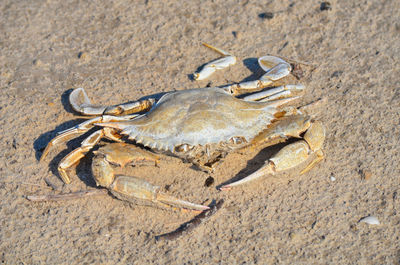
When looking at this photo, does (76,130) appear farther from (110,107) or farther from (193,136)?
(193,136)

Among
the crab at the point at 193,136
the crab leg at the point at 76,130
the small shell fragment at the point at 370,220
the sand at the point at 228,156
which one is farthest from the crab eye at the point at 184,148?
the small shell fragment at the point at 370,220

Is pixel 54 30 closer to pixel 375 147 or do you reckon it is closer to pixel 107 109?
pixel 107 109

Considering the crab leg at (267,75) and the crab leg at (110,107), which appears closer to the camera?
the crab leg at (110,107)

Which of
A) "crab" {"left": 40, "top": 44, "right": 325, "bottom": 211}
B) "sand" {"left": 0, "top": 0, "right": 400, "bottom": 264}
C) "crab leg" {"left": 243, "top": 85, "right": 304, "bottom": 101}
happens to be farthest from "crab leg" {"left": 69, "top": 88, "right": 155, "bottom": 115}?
"crab leg" {"left": 243, "top": 85, "right": 304, "bottom": 101}

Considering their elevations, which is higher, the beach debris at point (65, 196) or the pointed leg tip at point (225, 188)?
the beach debris at point (65, 196)

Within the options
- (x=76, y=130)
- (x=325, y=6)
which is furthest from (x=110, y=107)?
(x=325, y=6)

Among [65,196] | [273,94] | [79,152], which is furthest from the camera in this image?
[273,94]

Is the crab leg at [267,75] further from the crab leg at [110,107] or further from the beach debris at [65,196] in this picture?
the beach debris at [65,196]
